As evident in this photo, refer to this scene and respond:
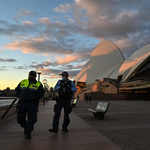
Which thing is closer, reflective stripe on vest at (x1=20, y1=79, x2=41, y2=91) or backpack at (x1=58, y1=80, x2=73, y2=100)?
reflective stripe on vest at (x1=20, y1=79, x2=41, y2=91)

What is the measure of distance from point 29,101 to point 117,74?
48.3 m

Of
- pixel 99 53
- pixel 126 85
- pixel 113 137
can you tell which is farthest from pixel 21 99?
pixel 99 53

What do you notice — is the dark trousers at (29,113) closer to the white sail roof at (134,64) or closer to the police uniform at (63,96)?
the police uniform at (63,96)

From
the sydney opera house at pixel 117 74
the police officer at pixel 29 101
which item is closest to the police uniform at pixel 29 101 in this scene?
the police officer at pixel 29 101

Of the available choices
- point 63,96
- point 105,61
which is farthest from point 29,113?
point 105,61

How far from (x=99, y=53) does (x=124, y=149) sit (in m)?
59.8

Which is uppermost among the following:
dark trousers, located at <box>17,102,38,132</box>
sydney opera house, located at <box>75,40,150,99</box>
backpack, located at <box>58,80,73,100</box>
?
sydney opera house, located at <box>75,40,150,99</box>

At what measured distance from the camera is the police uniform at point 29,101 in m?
3.42

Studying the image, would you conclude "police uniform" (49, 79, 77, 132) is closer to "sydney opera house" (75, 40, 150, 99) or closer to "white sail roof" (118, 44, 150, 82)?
"sydney opera house" (75, 40, 150, 99)

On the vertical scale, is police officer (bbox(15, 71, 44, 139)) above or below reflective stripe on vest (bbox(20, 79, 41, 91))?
below

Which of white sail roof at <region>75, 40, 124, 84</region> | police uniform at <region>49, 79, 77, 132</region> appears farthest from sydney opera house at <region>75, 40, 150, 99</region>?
police uniform at <region>49, 79, 77, 132</region>

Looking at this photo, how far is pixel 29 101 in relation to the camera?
3475mm

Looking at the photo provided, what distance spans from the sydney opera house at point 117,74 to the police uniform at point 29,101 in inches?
1319

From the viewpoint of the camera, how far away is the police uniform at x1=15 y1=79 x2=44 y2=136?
342 centimetres
